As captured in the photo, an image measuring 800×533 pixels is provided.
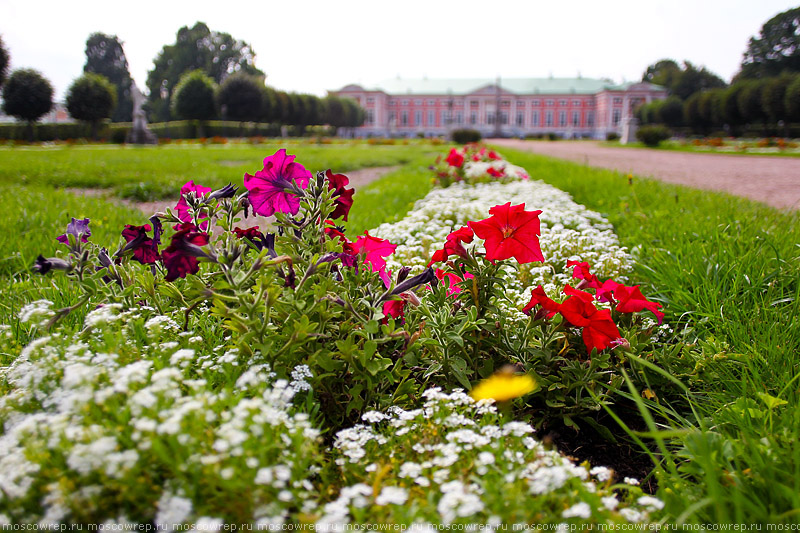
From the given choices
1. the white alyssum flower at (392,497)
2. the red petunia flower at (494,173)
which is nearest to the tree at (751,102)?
the red petunia flower at (494,173)

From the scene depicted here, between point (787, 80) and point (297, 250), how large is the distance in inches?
1570

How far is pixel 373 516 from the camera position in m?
0.95

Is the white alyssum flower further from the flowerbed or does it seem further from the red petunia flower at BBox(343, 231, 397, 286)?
the red petunia flower at BBox(343, 231, 397, 286)

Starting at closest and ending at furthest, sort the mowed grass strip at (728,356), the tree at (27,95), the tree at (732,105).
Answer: the mowed grass strip at (728,356) < the tree at (27,95) < the tree at (732,105)

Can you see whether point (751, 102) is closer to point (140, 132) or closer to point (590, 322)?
point (140, 132)

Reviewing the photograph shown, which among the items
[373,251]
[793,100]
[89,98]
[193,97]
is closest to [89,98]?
[89,98]

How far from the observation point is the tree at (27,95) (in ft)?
104

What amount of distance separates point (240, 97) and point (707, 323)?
Result: 40.0 meters

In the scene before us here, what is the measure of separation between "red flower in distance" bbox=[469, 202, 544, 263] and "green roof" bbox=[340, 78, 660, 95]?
268ft

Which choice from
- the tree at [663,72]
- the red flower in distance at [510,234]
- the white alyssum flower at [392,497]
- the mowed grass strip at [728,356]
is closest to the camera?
the white alyssum flower at [392,497]

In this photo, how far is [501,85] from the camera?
80.9 m

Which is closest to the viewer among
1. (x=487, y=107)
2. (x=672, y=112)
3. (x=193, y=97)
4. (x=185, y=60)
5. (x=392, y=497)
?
(x=392, y=497)

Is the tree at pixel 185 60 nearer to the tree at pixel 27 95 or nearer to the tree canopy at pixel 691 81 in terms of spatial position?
the tree at pixel 27 95

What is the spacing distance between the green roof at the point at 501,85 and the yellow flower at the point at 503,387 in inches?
3223
